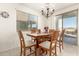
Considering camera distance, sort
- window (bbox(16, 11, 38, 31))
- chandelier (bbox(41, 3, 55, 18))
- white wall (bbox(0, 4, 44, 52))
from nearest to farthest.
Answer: white wall (bbox(0, 4, 44, 52))
window (bbox(16, 11, 38, 31))
chandelier (bbox(41, 3, 55, 18))

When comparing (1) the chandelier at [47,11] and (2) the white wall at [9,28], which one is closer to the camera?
(2) the white wall at [9,28]

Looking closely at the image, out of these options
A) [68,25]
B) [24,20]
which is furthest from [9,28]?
[68,25]

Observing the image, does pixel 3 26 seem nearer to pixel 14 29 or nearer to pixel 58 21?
pixel 14 29

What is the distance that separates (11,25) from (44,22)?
90 centimetres

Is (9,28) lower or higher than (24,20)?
lower

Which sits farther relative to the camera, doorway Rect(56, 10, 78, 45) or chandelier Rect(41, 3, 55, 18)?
chandelier Rect(41, 3, 55, 18)

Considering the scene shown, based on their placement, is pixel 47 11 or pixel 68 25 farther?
pixel 47 11

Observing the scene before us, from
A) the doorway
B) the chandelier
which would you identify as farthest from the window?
the doorway

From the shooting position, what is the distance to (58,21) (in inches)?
92.9

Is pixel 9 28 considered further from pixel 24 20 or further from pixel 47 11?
pixel 47 11

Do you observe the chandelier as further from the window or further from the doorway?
the window

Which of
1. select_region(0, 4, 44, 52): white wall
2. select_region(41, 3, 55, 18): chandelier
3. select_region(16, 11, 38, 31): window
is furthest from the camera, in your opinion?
select_region(41, 3, 55, 18): chandelier

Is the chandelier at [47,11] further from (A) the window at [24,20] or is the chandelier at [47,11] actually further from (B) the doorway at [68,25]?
(A) the window at [24,20]

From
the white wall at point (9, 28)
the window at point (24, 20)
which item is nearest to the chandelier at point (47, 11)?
the white wall at point (9, 28)
